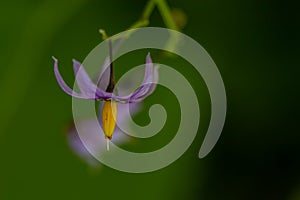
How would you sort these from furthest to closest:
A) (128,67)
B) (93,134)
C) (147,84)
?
(128,67) → (93,134) → (147,84)

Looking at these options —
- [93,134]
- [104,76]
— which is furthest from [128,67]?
[104,76]

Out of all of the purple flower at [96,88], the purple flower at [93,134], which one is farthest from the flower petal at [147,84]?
the purple flower at [93,134]

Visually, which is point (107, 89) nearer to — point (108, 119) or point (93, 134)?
point (108, 119)

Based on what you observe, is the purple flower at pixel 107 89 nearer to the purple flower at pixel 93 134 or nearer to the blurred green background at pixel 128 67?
the purple flower at pixel 93 134

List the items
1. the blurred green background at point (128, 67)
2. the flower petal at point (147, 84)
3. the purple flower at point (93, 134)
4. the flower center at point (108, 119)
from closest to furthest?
the flower petal at point (147, 84)
the flower center at point (108, 119)
the purple flower at point (93, 134)
the blurred green background at point (128, 67)

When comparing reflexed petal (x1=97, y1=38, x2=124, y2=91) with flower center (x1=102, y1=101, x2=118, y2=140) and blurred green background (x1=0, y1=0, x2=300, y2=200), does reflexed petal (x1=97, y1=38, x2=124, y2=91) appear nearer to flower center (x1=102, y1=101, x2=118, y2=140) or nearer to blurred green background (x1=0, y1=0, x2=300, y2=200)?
flower center (x1=102, y1=101, x2=118, y2=140)

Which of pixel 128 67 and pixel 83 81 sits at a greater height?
pixel 128 67

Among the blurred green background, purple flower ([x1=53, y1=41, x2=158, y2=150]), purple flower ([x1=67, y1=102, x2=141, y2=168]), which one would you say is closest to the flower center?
purple flower ([x1=53, y1=41, x2=158, y2=150])

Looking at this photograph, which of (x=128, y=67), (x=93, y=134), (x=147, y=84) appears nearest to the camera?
(x=147, y=84)

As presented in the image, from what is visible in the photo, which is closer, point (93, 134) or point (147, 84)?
point (147, 84)
